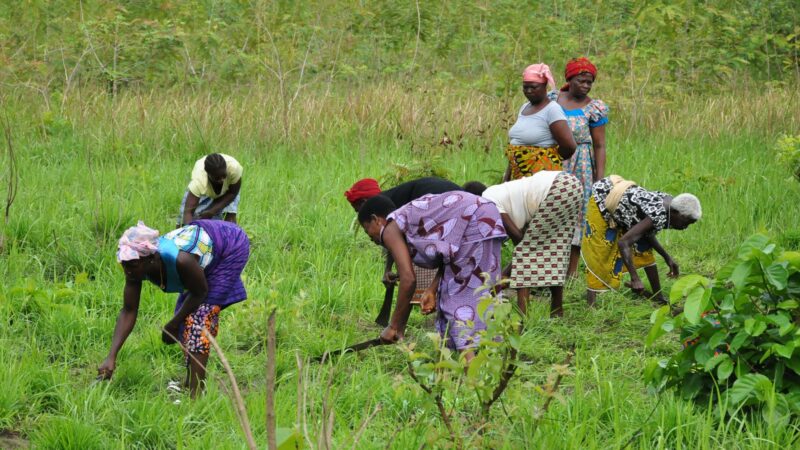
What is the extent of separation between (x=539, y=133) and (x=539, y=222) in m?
0.80

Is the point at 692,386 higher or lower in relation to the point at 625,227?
higher

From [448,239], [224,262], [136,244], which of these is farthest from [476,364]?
[224,262]

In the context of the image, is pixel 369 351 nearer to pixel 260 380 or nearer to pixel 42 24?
pixel 260 380

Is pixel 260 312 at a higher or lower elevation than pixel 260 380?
higher

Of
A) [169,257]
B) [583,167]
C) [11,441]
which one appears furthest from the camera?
[583,167]

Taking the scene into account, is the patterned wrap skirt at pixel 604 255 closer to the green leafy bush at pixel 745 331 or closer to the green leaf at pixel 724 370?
the green leafy bush at pixel 745 331

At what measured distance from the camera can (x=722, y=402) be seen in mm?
3924

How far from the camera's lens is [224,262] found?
4.89m

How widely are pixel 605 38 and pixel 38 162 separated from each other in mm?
8699

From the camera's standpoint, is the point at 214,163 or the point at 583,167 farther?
the point at 583,167

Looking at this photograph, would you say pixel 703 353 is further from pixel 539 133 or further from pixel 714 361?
pixel 539 133

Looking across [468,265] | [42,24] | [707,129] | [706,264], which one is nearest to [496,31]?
[707,129]

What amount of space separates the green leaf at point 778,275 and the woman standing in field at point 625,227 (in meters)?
2.67

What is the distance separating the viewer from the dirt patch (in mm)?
4215
